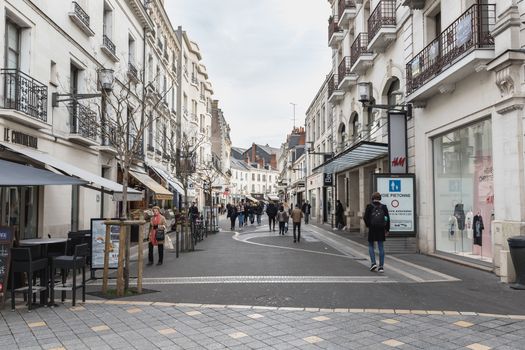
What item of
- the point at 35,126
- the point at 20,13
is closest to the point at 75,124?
the point at 35,126

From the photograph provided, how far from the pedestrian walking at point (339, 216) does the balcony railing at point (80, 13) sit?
1580 cm

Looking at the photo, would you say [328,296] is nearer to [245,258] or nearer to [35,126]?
[245,258]

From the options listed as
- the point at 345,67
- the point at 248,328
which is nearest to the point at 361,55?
the point at 345,67

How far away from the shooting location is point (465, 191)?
1164cm

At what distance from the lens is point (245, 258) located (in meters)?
12.6

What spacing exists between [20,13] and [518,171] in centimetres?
1168

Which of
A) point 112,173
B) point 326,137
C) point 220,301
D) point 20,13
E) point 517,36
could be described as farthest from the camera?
point 326,137

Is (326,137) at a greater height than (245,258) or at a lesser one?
greater

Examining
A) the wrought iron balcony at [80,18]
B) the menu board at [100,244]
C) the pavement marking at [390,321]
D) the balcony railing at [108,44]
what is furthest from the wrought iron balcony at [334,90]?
the pavement marking at [390,321]

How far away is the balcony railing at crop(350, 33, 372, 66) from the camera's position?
1854 centimetres

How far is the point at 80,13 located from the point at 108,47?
2.81 meters

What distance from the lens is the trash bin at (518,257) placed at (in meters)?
8.02

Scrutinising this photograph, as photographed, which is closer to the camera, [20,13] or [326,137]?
[20,13]

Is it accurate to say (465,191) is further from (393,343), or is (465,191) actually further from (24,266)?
(24,266)
